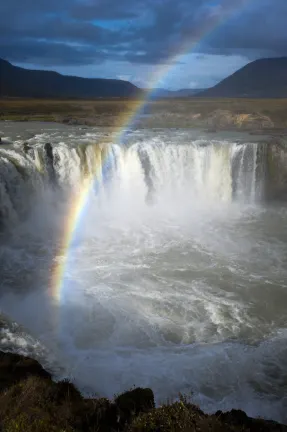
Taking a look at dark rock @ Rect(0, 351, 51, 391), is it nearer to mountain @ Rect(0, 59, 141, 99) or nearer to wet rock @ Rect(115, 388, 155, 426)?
wet rock @ Rect(115, 388, 155, 426)

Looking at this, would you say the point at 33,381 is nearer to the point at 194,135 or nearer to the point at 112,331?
the point at 112,331

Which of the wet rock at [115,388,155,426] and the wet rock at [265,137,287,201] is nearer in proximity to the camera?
the wet rock at [115,388,155,426]

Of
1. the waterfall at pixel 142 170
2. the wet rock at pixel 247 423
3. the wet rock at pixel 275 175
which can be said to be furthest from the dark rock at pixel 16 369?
the wet rock at pixel 275 175

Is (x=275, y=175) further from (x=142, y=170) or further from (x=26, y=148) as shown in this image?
(x=26, y=148)

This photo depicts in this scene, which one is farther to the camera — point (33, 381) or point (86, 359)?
point (86, 359)

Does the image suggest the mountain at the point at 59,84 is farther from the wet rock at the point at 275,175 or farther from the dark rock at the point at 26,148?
the wet rock at the point at 275,175

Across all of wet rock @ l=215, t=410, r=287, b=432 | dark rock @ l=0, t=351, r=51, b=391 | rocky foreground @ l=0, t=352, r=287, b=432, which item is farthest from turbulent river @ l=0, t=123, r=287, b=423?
wet rock @ l=215, t=410, r=287, b=432

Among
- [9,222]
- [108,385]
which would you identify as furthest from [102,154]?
[108,385]
